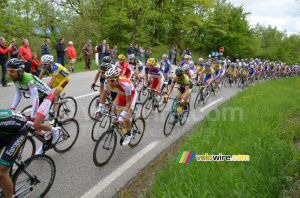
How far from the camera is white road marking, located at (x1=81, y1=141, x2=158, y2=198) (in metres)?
3.39

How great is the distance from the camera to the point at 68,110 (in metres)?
6.10

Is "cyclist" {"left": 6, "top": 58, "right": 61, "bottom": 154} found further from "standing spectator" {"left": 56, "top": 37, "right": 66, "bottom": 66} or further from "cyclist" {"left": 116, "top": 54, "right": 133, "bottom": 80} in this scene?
"standing spectator" {"left": 56, "top": 37, "right": 66, "bottom": 66}

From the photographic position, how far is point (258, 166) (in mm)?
3520

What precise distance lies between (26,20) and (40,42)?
3.45 meters

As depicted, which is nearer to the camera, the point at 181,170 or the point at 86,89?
the point at 181,170

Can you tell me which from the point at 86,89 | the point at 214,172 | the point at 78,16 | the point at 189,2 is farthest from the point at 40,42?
the point at 189,2

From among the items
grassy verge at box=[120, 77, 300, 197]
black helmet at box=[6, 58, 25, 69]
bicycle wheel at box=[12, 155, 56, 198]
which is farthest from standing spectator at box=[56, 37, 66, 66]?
bicycle wheel at box=[12, 155, 56, 198]

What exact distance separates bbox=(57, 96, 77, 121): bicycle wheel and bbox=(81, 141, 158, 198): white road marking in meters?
2.39

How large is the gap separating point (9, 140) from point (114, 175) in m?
1.81

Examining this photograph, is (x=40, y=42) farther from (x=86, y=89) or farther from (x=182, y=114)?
(x=182, y=114)

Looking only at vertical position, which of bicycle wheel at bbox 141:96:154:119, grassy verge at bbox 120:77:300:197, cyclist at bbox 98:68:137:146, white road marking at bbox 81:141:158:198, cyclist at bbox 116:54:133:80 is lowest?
white road marking at bbox 81:141:158:198

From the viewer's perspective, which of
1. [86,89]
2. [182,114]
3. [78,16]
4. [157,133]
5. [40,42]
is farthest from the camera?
[78,16]

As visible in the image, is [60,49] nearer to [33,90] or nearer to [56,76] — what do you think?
[56,76]

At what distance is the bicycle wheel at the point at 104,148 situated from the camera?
404 cm
